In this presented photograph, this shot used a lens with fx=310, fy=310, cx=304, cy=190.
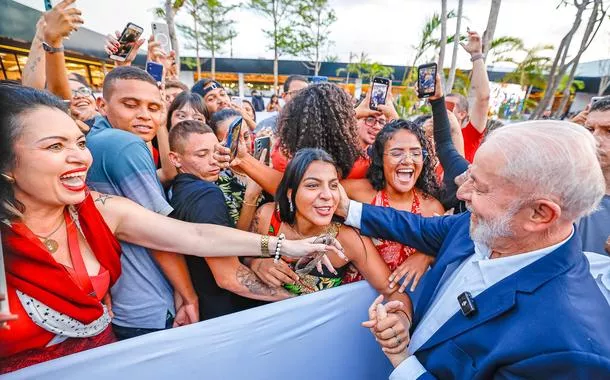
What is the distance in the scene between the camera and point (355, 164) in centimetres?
228

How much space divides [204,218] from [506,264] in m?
1.32

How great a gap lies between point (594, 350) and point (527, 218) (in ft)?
1.39

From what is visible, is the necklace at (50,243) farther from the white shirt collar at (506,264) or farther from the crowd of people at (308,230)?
the white shirt collar at (506,264)

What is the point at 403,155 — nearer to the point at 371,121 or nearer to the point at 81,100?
the point at 371,121

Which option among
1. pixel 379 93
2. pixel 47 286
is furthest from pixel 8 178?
pixel 379 93

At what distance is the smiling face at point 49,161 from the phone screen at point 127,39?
1748 millimetres

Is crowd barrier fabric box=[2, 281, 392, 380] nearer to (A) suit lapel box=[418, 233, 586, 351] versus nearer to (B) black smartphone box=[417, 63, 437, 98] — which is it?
(A) suit lapel box=[418, 233, 586, 351]

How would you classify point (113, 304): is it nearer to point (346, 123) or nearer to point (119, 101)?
point (119, 101)

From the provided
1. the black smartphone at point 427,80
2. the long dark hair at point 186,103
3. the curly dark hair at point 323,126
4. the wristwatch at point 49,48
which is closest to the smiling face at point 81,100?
the long dark hair at point 186,103

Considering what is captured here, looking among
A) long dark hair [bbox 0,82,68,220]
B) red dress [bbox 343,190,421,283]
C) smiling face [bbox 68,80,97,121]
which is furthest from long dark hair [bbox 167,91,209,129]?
red dress [bbox 343,190,421,283]

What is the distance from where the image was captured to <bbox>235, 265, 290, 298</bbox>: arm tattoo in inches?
64.1

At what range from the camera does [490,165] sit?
1156mm

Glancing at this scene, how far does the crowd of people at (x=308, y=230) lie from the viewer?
3.41 feet

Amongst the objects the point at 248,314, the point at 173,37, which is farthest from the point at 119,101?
the point at 173,37
